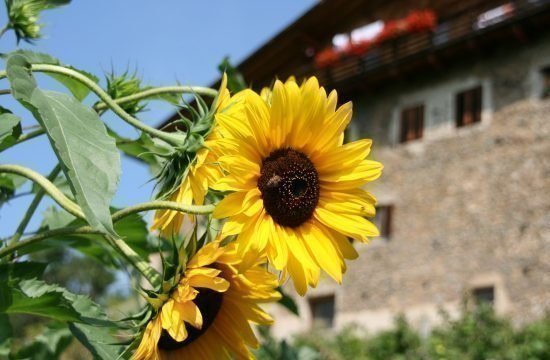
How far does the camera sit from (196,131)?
1.25 metres

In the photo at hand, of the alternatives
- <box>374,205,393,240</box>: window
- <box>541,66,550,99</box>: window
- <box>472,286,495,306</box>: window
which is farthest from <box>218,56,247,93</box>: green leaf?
<box>374,205,393,240</box>: window

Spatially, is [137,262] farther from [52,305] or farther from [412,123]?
[412,123]

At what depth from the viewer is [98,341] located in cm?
118

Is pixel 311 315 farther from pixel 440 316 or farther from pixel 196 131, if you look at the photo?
pixel 196 131

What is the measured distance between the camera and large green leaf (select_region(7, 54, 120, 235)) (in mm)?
928

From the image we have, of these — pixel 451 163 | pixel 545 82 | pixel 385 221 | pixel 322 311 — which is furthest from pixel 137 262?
pixel 322 311

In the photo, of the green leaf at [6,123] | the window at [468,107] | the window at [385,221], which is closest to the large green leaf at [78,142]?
the green leaf at [6,123]

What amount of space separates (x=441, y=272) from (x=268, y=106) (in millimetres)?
13304

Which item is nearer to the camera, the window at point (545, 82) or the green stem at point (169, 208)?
the green stem at point (169, 208)

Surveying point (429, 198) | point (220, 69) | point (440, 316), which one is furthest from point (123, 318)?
point (429, 198)

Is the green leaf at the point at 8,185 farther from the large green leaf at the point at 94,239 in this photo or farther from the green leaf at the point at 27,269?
the green leaf at the point at 27,269

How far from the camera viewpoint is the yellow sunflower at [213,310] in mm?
1171

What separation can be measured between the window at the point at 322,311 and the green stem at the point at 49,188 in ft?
48.6

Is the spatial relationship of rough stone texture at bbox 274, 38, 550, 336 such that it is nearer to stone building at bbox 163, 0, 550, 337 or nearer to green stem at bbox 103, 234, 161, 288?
stone building at bbox 163, 0, 550, 337
